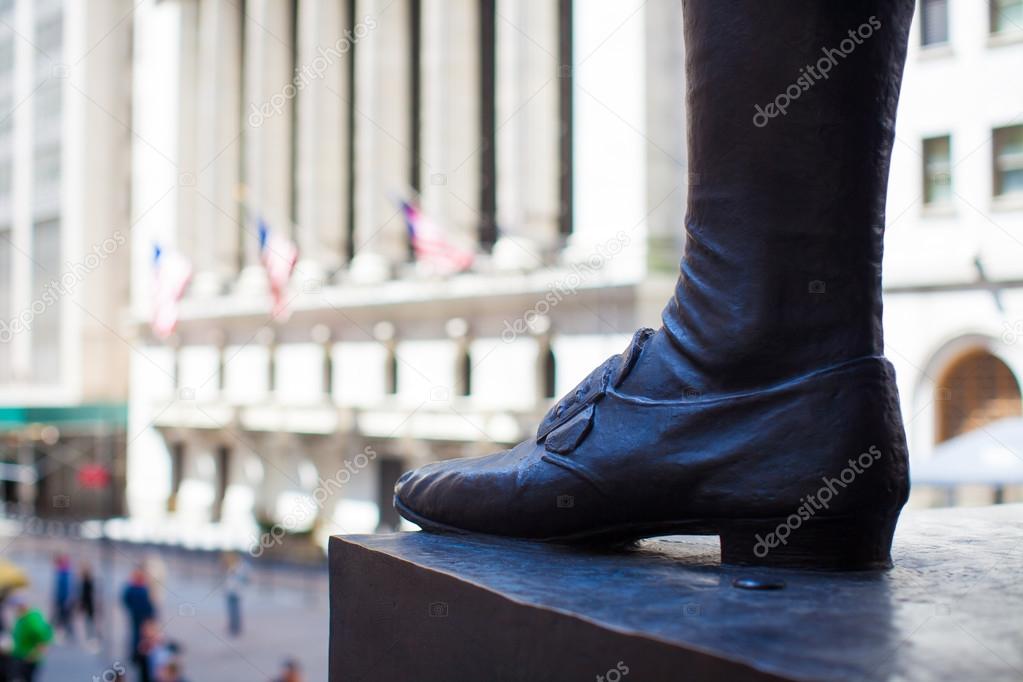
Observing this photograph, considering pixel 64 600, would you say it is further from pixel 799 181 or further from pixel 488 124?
pixel 799 181

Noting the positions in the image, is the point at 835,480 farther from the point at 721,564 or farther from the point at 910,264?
the point at 910,264

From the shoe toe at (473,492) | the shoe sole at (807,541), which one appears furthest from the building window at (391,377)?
the shoe sole at (807,541)

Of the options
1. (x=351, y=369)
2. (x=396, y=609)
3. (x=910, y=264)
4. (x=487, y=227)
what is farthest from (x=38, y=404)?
(x=396, y=609)

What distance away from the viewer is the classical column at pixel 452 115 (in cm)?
2520

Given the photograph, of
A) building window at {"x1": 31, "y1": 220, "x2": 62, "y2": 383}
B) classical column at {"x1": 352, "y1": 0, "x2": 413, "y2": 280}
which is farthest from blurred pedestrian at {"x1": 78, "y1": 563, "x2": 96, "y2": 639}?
building window at {"x1": 31, "y1": 220, "x2": 62, "y2": 383}

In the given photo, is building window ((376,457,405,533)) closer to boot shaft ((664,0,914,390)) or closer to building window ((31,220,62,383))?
building window ((31,220,62,383))

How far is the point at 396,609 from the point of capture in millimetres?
2262

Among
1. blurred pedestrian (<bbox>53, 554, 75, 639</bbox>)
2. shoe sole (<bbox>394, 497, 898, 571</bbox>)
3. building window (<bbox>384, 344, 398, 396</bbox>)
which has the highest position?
building window (<bbox>384, 344, 398, 396</bbox>)

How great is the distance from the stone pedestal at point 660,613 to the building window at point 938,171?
1462 centimetres

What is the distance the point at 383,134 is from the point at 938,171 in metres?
14.6

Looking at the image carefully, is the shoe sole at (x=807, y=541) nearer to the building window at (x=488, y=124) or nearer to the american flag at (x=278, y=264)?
the american flag at (x=278, y=264)

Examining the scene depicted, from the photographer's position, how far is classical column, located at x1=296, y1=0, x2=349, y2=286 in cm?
2902

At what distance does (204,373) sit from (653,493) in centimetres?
3312

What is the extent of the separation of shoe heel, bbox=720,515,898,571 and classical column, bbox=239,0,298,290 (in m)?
29.2
